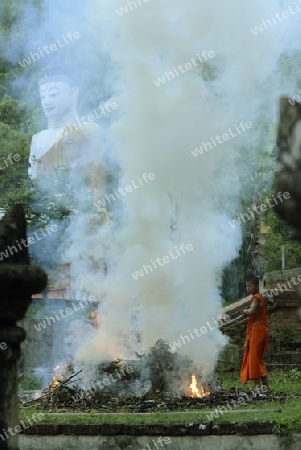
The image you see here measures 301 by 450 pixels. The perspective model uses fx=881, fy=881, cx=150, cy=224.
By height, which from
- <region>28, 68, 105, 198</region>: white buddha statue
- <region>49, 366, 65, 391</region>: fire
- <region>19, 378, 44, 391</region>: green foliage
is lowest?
<region>49, 366, 65, 391</region>: fire

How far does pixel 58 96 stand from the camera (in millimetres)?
23297

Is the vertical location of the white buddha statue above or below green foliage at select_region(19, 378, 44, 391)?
above

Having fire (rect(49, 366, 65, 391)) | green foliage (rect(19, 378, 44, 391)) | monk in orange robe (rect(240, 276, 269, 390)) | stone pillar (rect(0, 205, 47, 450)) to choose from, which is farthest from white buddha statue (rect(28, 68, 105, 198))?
stone pillar (rect(0, 205, 47, 450))

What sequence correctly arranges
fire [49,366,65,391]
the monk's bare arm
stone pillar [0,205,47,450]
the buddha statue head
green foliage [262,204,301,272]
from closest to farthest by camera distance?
stone pillar [0,205,47,450] < fire [49,366,65,391] < the monk's bare arm < the buddha statue head < green foliage [262,204,301,272]

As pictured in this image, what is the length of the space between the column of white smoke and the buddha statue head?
7.32 m

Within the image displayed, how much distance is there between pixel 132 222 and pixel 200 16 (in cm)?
375

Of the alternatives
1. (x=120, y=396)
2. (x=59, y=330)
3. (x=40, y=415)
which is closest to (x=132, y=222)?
(x=59, y=330)

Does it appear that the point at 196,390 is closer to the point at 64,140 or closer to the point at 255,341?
the point at 255,341

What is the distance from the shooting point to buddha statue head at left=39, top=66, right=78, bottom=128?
23.2 meters

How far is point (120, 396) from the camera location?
11.4m

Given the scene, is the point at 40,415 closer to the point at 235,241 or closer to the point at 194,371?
the point at 194,371

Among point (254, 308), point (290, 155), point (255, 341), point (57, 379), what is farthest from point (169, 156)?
point (290, 155)

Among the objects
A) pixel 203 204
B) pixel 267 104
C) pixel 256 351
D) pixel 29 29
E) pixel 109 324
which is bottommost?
pixel 256 351

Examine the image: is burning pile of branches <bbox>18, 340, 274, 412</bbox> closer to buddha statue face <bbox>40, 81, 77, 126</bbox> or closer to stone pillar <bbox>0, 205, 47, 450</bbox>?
stone pillar <bbox>0, 205, 47, 450</bbox>
